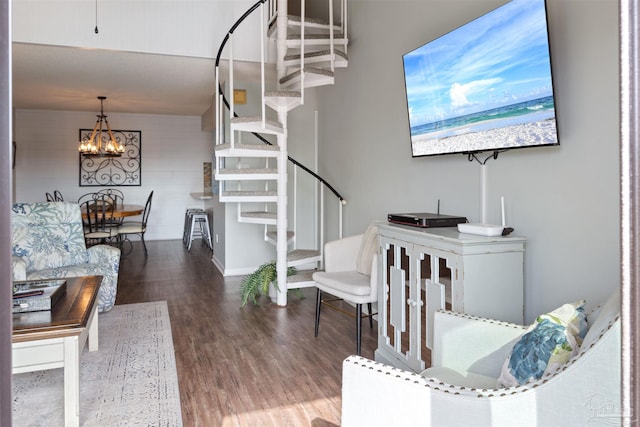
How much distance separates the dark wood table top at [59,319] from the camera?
2094 mm

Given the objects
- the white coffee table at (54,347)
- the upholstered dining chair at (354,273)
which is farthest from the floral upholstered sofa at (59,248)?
the upholstered dining chair at (354,273)

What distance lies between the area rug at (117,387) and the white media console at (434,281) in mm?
1298

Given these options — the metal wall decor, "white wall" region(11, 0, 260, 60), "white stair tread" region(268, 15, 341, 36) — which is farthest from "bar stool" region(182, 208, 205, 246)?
"white stair tread" region(268, 15, 341, 36)

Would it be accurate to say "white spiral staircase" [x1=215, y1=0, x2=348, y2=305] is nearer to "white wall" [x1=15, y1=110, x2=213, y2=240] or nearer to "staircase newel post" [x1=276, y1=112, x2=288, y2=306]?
"staircase newel post" [x1=276, y1=112, x2=288, y2=306]

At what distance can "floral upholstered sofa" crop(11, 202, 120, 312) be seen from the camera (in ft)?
12.7

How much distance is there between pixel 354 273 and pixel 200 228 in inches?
248

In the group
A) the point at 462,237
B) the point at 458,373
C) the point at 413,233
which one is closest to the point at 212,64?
the point at 413,233

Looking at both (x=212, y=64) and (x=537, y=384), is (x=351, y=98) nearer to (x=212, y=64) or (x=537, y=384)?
(x=212, y=64)

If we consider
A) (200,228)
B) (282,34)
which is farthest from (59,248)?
(200,228)

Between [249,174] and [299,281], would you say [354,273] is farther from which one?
[249,174]

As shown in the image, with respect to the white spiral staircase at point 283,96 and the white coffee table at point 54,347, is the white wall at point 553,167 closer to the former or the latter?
the white spiral staircase at point 283,96

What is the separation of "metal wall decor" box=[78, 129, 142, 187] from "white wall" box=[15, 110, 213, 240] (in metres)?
0.10

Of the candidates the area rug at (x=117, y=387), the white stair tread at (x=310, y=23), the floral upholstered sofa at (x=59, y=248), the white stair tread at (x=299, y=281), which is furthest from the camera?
the white stair tread at (x=299, y=281)

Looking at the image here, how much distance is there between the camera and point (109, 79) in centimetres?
586
